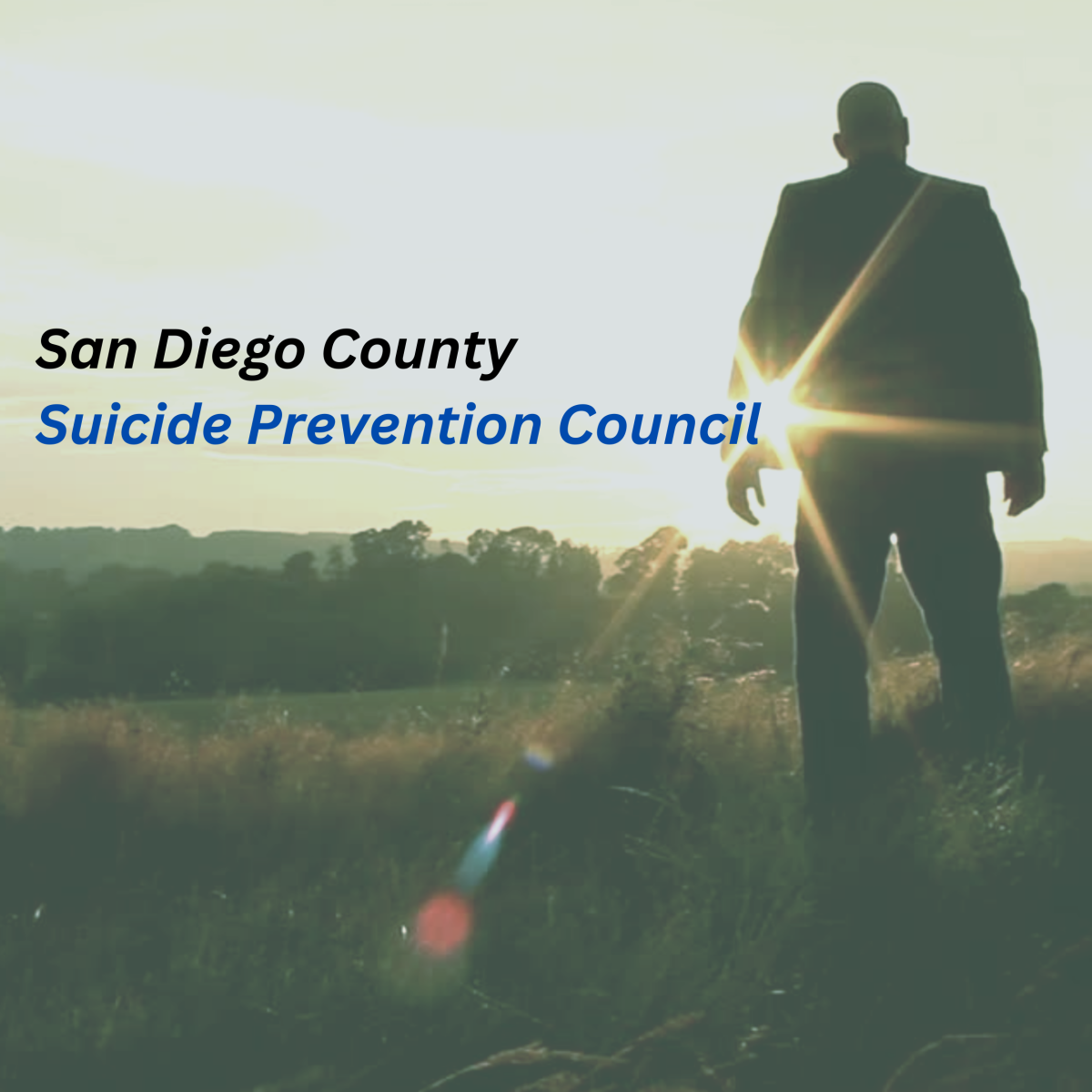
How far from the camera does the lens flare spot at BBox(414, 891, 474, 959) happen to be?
4961mm

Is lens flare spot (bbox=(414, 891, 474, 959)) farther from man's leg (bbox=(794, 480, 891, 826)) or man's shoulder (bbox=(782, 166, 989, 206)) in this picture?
man's shoulder (bbox=(782, 166, 989, 206))

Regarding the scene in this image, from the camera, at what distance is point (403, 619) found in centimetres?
2484

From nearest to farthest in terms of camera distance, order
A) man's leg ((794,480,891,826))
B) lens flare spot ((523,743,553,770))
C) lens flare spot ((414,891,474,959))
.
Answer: lens flare spot ((414,891,474,959)), man's leg ((794,480,891,826)), lens flare spot ((523,743,553,770))

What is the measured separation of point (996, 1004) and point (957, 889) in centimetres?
96

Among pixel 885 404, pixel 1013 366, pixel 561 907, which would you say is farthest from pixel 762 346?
pixel 561 907

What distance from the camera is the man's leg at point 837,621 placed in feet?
22.2

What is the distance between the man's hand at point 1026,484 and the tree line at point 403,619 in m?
0.71

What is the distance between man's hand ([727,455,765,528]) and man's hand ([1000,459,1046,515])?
86cm

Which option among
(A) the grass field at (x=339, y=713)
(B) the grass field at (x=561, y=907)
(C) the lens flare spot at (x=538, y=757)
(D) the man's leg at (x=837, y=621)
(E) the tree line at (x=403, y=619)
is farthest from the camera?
(E) the tree line at (x=403, y=619)

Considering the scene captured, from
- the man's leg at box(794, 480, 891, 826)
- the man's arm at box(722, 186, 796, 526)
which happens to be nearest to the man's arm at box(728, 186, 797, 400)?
the man's arm at box(722, 186, 796, 526)

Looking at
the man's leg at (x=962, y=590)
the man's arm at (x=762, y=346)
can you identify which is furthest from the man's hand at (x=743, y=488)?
the man's leg at (x=962, y=590)

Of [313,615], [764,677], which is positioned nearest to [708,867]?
[764,677]

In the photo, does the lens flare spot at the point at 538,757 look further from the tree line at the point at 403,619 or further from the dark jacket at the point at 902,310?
the dark jacket at the point at 902,310

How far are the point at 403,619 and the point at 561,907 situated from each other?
64.2ft
